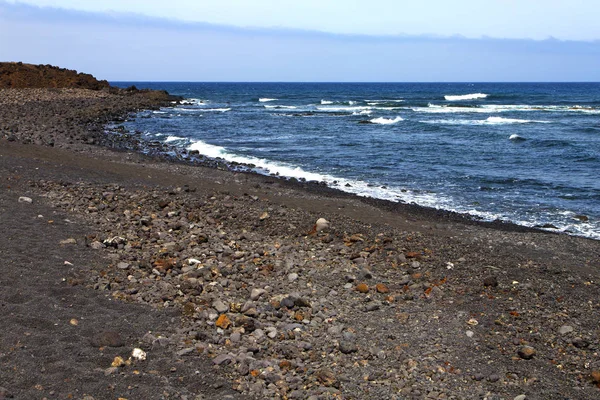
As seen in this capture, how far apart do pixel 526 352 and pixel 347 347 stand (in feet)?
5.80

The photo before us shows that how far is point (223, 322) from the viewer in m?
5.91

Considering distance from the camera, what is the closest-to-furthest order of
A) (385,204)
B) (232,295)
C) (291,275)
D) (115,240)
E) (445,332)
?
(445,332)
(232,295)
(291,275)
(115,240)
(385,204)

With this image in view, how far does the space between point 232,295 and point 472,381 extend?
2.80 metres

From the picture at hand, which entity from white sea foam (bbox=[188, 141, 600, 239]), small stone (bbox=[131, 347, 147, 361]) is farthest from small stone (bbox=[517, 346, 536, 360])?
white sea foam (bbox=[188, 141, 600, 239])

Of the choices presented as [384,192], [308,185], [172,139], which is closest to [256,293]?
[308,185]

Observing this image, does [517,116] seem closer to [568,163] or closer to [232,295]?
[568,163]

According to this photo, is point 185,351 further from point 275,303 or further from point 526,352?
point 526,352

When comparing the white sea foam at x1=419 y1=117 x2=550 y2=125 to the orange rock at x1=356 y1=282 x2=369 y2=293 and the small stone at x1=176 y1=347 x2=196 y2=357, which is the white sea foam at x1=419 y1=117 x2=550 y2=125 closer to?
the orange rock at x1=356 y1=282 x2=369 y2=293

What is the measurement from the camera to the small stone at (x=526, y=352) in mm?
5656

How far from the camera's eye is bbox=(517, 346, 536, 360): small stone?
5656mm

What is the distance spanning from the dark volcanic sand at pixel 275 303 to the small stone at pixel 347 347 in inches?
0.7

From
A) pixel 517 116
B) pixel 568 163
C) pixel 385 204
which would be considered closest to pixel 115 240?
pixel 385 204

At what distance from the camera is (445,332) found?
239 inches

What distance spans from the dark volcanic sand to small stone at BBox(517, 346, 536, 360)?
0.02 m
